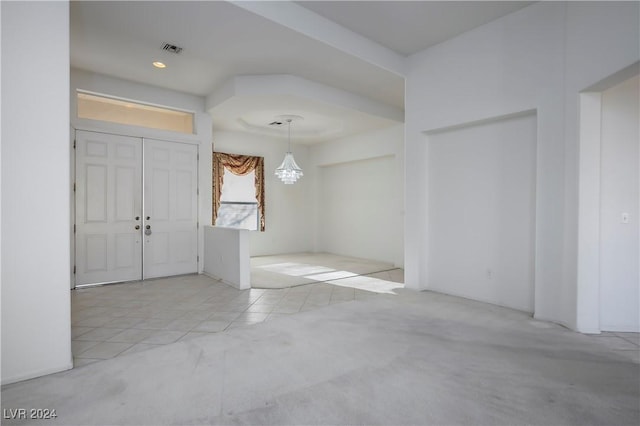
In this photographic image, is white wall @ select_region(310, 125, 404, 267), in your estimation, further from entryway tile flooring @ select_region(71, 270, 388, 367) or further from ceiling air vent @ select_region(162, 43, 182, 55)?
ceiling air vent @ select_region(162, 43, 182, 55)

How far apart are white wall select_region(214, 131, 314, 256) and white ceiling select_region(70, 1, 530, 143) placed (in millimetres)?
1978

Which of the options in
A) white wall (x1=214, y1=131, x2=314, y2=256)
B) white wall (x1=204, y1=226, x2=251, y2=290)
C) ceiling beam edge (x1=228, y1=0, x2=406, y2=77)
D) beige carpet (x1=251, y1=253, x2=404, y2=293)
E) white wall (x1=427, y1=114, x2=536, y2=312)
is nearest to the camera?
ceiling beam edge (x1=228, y1=0, x2=406, y2=77)

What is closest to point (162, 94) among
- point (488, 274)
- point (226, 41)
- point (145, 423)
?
point (226, 41)

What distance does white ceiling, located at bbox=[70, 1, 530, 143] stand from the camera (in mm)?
3553

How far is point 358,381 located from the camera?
2.25m

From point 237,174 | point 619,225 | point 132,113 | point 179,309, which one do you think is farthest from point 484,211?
point 132,113

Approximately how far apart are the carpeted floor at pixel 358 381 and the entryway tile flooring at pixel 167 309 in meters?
0.29

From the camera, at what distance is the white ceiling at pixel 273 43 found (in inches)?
140

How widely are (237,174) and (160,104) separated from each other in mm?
2496

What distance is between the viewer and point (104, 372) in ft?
7.77

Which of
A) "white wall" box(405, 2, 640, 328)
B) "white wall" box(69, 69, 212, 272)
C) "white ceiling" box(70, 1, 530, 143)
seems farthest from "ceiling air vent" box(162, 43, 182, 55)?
"white wall" box(405, 2, 640, 328)

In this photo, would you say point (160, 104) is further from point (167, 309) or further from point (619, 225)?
point (619, 225)

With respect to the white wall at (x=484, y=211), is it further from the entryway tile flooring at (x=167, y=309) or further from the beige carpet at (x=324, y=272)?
the entryway tile flooring at (x=167, y=309)

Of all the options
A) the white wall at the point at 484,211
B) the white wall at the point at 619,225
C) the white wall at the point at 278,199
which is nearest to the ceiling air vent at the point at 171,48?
the white wall at the point at 278,199
